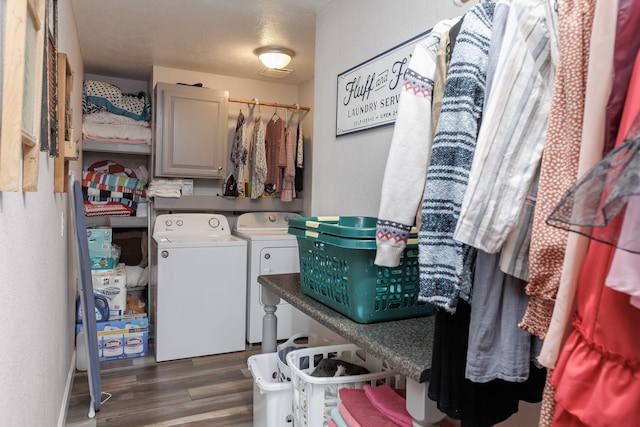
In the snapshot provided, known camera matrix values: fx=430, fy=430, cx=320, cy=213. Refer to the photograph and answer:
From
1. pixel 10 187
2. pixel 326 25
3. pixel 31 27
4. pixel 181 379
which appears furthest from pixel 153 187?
pixel 10 187

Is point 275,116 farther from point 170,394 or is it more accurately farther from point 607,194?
point 607,194

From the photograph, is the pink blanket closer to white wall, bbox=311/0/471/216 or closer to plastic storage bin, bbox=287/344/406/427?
plastic storage bin, bbox=287/344/406/427

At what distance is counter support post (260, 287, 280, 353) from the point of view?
2105 mm

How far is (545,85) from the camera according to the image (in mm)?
777

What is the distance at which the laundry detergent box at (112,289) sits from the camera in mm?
3170

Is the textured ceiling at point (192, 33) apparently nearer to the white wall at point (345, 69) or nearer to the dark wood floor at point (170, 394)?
the white wall at point (345, 69)

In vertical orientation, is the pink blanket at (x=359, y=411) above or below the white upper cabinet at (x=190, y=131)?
below

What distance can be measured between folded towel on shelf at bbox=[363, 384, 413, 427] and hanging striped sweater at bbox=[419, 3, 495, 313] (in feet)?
1.81

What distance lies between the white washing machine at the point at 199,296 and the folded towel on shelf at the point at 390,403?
6.89 feet

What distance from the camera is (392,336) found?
127cm

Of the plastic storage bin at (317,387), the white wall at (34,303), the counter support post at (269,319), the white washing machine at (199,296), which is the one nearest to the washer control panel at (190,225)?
the white washing machine at (199,296)

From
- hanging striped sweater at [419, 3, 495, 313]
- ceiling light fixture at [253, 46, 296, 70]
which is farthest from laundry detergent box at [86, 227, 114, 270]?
hanging striped sweater at [419, 3, 495, 313]

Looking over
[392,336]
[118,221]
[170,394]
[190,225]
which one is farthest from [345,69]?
[118,221]

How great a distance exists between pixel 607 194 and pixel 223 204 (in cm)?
376
